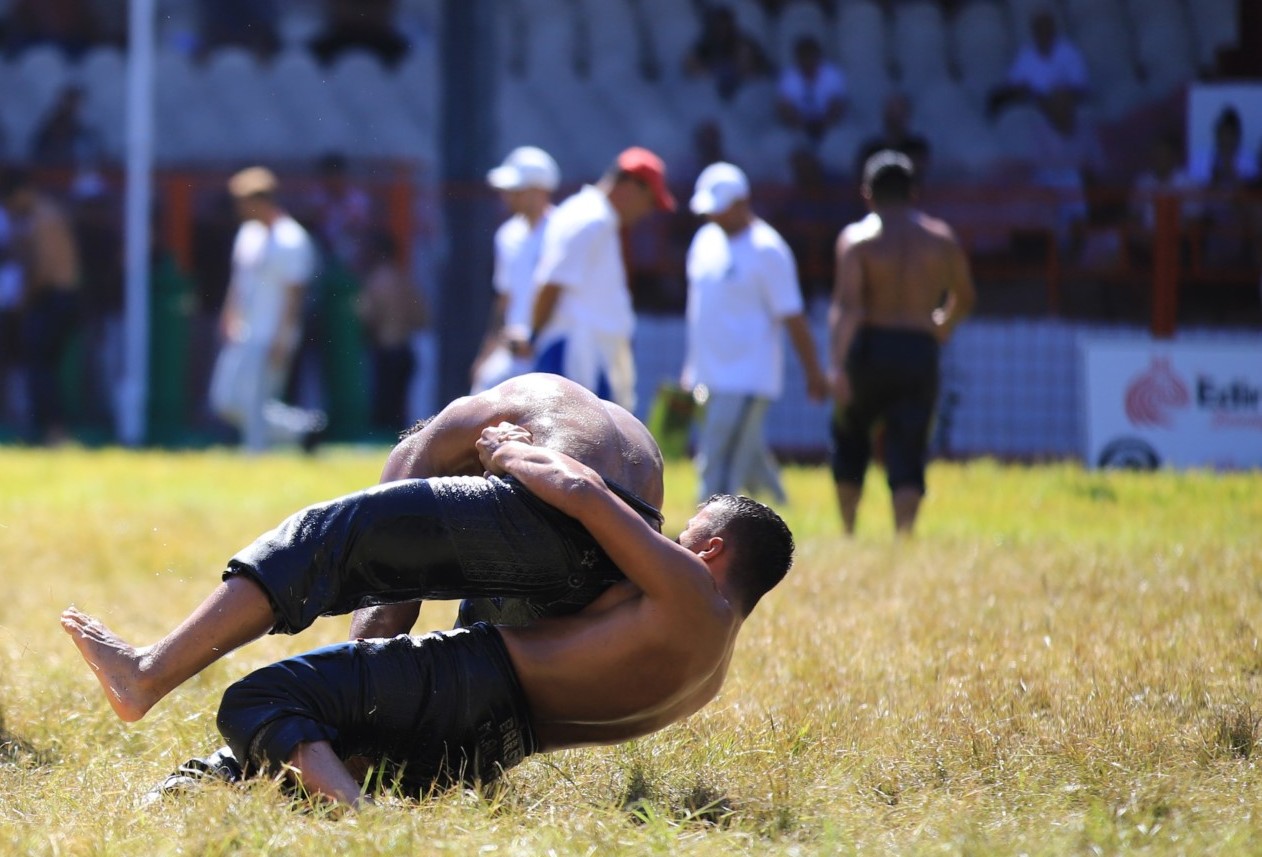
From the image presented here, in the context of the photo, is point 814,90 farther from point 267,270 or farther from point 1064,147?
point 267,270

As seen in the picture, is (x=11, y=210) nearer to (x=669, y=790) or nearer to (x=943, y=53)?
(x=943, y=53)

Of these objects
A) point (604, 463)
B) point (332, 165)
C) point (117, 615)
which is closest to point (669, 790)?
point (604, 463)

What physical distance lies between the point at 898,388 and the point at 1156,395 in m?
3.84

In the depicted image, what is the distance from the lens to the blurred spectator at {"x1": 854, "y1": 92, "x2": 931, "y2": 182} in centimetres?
1511

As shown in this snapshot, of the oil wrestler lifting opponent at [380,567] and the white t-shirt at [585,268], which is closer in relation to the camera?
the oil wrestler lifting opponent at [380,567]

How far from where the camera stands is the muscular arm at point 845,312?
9.20m

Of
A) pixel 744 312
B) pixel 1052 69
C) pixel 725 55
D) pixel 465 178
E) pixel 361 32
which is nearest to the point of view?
pixel 744 312

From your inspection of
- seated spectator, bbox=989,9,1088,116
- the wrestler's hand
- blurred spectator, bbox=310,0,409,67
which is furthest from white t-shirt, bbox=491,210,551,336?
blurred spectator, bbox=310,0,409,67

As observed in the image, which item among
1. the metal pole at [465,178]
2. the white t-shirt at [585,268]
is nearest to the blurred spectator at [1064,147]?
the metal pole at [465,178]

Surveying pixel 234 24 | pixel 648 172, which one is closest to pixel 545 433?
pixel 648 172

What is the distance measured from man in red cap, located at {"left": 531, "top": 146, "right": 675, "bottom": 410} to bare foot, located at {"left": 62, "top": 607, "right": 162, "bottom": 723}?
5.10 metres

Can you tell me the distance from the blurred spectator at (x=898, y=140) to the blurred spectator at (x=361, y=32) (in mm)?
4799

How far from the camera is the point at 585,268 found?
925cm

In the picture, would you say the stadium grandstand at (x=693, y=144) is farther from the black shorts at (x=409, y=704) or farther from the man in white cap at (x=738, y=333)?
the black shorts at (x=409, y=704)
